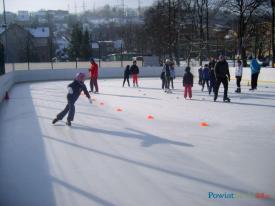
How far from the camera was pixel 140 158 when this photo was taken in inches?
231

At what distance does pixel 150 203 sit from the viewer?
13.5 feet

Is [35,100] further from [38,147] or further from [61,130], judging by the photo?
[38,147]

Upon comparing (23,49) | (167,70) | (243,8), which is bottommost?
(167,70)

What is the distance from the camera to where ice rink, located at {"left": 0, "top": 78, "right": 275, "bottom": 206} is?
14.2ft

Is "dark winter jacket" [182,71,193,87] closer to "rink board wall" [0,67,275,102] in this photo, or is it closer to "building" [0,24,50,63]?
"rink board wall" [0,67,275,102]

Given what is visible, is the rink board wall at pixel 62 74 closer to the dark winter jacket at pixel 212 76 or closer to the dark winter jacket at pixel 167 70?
the dark winter jacket at pixel 167 70

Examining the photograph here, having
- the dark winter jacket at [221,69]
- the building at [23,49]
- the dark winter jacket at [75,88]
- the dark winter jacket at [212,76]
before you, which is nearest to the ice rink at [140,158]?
the dark winter jacket at [75,88]

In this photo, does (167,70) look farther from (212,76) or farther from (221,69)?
(221,69)

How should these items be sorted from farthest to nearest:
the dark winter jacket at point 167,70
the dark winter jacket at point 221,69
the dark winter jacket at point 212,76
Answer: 1. the dark winter jacket at point 167,70
2. the dark winter jacket at point 212,76
3. the dark winter jacket at point 221,69

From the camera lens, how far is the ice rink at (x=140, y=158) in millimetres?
4340

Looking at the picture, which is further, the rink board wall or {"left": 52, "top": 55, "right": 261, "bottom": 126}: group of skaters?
the rink board wall

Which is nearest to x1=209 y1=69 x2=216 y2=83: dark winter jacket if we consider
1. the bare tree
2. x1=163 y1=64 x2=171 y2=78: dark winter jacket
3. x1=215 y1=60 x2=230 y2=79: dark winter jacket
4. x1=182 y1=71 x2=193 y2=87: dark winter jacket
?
x1=182 y1=71 x2=193 y2=87: dark winter jacket

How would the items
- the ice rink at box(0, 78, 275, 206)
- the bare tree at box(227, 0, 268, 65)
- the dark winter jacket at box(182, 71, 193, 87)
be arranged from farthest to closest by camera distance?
the bare tree at box(227, 0, 268, 65)
the dark winter jacket at box(182, 71, 193, 87)
the ice rink at box(0, 78, 275, 206)

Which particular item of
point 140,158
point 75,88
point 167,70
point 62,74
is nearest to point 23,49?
point 62,74
